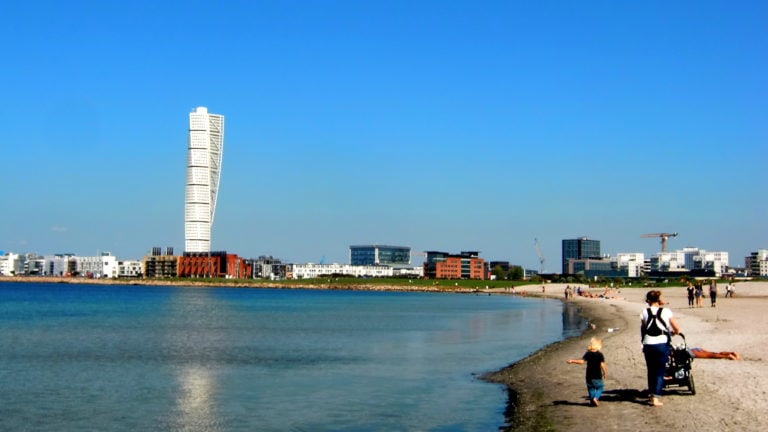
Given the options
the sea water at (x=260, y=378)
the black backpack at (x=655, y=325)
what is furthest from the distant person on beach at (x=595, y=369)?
the sea water at (x=260, y=378)

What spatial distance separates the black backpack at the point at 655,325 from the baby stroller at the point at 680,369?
1.51 metres

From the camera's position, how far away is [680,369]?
15.3 meters

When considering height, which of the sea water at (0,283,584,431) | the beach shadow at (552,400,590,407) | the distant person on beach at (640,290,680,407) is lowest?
the sea water at (0,283,584,431)

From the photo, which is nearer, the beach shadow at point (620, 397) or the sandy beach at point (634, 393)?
the sandy beach at point (634, 393)

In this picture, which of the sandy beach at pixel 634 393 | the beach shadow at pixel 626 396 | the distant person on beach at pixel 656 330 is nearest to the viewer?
the sandy beach at pixel 634 393

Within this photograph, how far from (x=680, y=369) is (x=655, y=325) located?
81.5 inches

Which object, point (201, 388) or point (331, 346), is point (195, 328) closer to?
point (331, 346)

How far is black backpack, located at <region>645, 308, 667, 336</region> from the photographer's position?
1377 centimetres

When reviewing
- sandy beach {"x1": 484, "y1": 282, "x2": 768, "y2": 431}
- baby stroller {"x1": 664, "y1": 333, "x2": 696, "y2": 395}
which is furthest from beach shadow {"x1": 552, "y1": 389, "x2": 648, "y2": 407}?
baby stroller {"x1": 664, "y1": 333, "x2": 696, "y2": 395}

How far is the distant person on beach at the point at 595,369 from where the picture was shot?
48.9 ft

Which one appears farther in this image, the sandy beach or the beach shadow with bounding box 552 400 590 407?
the beach shadow with bounding box 552 400 590 407

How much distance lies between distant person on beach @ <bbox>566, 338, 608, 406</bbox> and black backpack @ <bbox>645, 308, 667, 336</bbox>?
3.87 ft

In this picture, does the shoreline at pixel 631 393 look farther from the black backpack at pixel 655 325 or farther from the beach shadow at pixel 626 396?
the black backpack at pixel 655 325

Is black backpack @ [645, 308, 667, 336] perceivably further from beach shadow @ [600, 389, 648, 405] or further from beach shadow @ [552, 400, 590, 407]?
beach shadow @ [552, 400, 590, 407]
